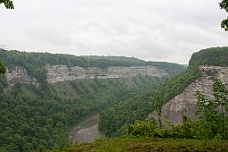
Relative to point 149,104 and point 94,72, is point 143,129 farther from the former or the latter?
point 94,72

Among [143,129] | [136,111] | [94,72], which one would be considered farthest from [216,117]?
[94,72]

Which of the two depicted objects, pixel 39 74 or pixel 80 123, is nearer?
pixel 80 123

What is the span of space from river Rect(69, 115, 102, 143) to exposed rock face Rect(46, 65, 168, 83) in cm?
3372

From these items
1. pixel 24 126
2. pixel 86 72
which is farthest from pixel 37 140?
pixel 86 72

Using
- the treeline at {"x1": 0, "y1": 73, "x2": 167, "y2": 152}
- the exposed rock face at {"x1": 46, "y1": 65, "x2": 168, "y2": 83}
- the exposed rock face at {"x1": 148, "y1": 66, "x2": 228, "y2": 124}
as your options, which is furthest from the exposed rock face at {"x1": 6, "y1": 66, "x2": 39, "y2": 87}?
the exposed rock face at {"x1": 148, "y1": 66, "x2": 228, "y2": 124}

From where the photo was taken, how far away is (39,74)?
101 metres

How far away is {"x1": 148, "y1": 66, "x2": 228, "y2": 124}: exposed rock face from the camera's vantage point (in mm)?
57188

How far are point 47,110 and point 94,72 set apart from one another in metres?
64.3

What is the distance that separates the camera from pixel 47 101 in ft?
285

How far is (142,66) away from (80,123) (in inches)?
3886

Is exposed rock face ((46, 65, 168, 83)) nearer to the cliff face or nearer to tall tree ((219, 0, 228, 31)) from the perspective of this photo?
the cliff face

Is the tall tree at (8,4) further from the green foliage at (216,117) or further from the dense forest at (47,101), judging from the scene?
the dense forest at (47,101)

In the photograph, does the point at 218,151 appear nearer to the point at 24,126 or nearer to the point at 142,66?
the point at 24,126

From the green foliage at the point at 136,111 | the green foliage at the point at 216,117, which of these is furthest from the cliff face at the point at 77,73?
the green foliage at the point at 216,117
